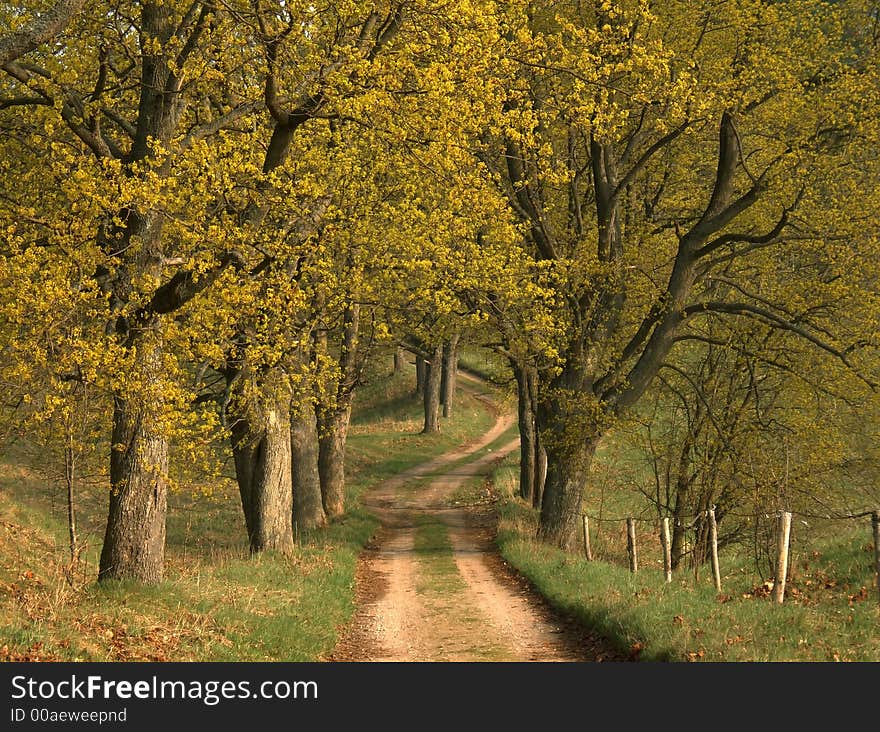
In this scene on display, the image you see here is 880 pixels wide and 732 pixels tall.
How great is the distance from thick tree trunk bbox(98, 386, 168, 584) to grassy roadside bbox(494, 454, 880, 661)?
6.36 meters

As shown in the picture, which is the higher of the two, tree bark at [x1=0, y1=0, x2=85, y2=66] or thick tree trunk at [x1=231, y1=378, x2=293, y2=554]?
tree bark at [x1=0, y1=0, x2=85, y2=66]

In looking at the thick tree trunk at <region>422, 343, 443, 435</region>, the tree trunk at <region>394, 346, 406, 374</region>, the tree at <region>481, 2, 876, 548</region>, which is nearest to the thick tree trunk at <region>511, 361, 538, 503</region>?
the tree at <region>481, 2, 876, 548</region>

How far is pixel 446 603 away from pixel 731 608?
6290 mm

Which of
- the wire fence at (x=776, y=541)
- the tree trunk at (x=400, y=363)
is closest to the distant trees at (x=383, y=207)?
the wire fence at (x=776, y=541)

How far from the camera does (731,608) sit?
12164 millimetres

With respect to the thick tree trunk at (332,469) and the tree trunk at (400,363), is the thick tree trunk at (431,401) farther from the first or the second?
the thick tree trunk at (332,469)

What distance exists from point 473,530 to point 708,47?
1507cm

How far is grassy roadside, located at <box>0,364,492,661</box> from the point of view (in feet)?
32.7

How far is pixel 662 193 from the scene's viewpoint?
2577 centimetres

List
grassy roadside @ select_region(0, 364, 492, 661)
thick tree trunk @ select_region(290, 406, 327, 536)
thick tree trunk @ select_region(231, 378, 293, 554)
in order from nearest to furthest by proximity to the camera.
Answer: grassy roadside @ select_region(0, 364, 492, 661) → thick tree trunk @ select_region(231, 378, 293, 554) → thick tree trunk @ select_region(290, 406, 327, 536)

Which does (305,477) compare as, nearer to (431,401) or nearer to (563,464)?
(563,464)

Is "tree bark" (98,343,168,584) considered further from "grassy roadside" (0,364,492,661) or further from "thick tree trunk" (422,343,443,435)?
"thick tree trunk" (422,343,443,435)

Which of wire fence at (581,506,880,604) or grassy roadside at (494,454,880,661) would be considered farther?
wire fence at (581,506,880,604)

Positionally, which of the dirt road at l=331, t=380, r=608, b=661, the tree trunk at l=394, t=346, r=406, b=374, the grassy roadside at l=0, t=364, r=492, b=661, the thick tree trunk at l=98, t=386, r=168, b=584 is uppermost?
the tree trunk at l=394, t=346, r=406, b=374
